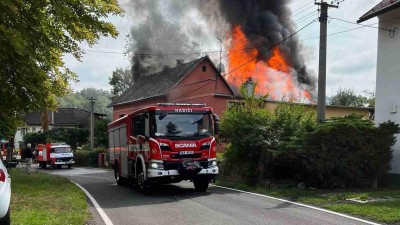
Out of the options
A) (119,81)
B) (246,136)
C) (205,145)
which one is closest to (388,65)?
(246,136)

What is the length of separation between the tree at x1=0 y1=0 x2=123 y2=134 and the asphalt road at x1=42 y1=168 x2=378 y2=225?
3.96m

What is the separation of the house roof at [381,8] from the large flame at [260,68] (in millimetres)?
20952

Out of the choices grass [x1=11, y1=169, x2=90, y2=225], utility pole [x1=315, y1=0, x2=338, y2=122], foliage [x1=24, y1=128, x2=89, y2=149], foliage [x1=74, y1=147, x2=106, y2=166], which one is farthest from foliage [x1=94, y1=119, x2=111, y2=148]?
grass [x1=11, y1=169, x2=90, y2=225]

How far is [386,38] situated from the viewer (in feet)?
55.0

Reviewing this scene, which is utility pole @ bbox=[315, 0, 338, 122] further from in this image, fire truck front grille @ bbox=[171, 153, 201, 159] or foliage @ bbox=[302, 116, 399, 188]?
fire truck front grille @ bbox=[171, 153, 201, 159]

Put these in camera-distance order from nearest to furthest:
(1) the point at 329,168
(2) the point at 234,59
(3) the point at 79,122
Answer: (1) the point at 329,168
(2) the point at 234,59
(3) the point at 79,122

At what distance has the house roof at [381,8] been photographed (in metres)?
15.6

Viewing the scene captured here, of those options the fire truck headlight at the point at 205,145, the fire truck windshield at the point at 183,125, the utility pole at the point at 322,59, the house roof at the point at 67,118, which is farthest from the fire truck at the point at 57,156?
the house roof at the point at 67,118

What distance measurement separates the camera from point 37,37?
11766 millimetres

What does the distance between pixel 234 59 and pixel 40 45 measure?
28574 millimetres

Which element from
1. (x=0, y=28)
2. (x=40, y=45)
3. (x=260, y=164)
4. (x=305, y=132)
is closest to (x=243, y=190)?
(x=260, y=164)

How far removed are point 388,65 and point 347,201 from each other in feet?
23.9

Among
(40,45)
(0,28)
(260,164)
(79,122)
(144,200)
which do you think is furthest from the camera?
(79,122)

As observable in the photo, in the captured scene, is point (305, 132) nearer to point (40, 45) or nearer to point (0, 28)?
point (40, 45)
